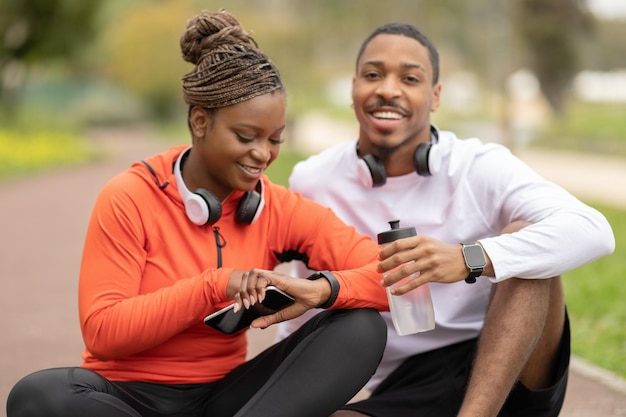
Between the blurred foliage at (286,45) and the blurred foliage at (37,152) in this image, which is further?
the blurred foliage at (286,45)

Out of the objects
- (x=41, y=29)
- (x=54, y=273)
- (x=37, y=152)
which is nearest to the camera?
(x=54, y=273)

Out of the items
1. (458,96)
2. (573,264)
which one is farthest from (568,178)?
(458,96)

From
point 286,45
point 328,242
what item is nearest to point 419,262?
point 328,242

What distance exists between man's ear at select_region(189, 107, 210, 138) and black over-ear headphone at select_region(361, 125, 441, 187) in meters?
0.78

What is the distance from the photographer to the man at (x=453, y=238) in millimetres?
3268

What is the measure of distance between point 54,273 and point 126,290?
18.3 feet

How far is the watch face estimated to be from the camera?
3.29 metres

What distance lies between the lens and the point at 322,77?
33125 mm

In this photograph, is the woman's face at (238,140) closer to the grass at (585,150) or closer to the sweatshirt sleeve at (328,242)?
the sweatshirt sleeve at (328,242)

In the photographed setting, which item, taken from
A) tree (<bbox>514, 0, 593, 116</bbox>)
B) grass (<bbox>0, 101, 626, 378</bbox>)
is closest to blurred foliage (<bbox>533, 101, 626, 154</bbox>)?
grass (<bbox>0, 101, 626, 378</bbox>)

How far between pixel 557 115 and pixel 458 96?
22.0 metres

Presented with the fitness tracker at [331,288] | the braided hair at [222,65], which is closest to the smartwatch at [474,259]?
the fitness tracker at [331,288]

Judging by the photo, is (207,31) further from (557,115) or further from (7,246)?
(557,115)

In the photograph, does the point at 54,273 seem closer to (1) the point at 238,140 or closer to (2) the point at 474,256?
(1) the point at 238,140
